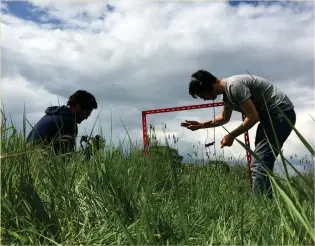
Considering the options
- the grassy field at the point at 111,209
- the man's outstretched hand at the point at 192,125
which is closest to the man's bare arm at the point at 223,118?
the man's outstretched hand at the point at 192,125

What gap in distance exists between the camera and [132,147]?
2756 mm

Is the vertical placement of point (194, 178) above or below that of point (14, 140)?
below

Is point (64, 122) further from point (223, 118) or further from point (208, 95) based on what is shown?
point (223, 118)

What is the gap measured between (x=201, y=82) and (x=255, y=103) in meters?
0.50

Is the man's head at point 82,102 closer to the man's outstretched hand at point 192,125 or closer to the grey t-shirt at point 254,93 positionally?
the man's outstretched hand at point 192,125

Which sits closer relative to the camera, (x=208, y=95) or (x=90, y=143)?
(x=90, y=143)

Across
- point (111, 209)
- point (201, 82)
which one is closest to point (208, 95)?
point (201, 82)

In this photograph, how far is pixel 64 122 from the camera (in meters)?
3.19

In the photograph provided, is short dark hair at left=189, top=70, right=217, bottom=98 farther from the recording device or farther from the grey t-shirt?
the recording device

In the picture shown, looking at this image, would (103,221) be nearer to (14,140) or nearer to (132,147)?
(14,140)

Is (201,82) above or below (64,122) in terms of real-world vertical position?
above

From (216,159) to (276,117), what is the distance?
696mm

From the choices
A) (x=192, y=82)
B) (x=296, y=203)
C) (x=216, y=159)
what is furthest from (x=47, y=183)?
(x=216, y=159)

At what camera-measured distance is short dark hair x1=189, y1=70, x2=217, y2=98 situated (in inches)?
126
